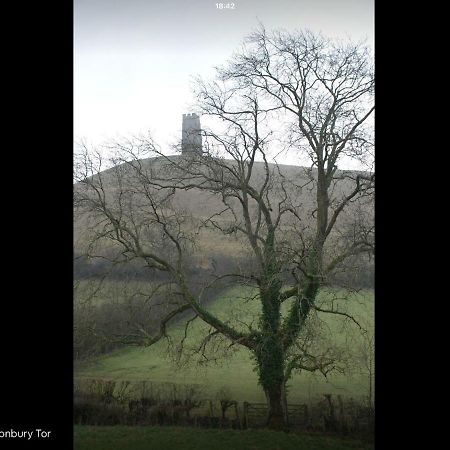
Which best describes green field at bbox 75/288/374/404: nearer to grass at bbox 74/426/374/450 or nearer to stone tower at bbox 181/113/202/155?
grass at bbox 74/426/374/450

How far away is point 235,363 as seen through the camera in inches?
227

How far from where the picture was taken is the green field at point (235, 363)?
221 inches

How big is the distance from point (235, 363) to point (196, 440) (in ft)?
3.27

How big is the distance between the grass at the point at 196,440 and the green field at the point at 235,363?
44 cm
